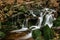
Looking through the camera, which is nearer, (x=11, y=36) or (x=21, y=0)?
(x=11, y=36)

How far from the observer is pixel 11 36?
1445cm

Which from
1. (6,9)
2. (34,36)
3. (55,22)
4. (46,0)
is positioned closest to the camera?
(34,36)

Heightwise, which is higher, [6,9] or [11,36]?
[6,9]

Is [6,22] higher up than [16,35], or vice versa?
[6,22]

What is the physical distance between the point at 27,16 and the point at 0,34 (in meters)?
3.01

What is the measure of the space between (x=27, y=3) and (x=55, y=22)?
3245 millimetres

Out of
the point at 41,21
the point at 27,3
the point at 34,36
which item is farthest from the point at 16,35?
the point at 27,3

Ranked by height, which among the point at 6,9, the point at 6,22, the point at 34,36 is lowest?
the point at 34,36

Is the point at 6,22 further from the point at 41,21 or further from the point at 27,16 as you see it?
the point at 41,21

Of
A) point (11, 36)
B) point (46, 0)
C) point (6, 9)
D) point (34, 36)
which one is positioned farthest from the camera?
point (46, 0)

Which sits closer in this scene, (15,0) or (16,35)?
(16,35)

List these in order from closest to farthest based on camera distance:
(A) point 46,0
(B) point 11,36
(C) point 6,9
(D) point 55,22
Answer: (B) point 11,36, (D) point 55,22, (C) point 6,9, (A) point 46,0

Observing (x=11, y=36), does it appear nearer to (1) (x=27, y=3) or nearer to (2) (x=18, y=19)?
(2) (x=18, y=19)

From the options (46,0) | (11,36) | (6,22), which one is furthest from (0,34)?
(46,0)
